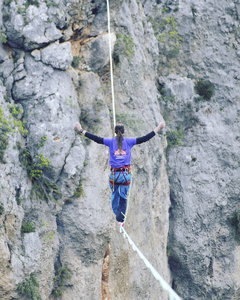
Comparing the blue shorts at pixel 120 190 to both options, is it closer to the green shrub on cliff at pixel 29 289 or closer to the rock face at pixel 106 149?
Result: the rock face at pixel 106 149

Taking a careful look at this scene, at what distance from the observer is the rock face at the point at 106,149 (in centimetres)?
1294

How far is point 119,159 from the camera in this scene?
10.8 metres

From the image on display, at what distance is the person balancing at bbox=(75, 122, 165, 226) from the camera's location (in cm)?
1034

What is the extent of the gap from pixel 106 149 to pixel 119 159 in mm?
4009

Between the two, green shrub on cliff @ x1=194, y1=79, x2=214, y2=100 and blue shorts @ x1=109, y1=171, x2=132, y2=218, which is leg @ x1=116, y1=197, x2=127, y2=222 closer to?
blue shorts @ x1=109, y1=171, x2=132, y2=218

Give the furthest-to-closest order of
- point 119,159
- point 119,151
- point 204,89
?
point 204,89
point 119,159
point 119,151

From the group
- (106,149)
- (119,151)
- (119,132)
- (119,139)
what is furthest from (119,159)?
(106,149)

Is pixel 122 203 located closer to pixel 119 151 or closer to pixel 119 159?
pixel 119 159

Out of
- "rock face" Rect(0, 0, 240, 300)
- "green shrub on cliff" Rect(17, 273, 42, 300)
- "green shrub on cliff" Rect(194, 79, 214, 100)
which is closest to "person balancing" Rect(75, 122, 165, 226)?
"rock face" Rect(0, 0, 240, 300)

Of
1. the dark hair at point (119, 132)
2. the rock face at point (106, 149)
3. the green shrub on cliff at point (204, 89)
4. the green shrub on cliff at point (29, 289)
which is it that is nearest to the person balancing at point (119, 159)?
the dark hair at point (119, 132)

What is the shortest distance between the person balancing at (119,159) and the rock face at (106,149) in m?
2.60

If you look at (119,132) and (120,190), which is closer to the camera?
(119,132)

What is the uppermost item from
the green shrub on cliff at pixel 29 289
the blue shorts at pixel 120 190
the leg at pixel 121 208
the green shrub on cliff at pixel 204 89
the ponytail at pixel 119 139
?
the ponytail at pixel 119 139

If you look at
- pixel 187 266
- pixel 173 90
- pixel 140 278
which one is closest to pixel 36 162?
pixel 140 278
